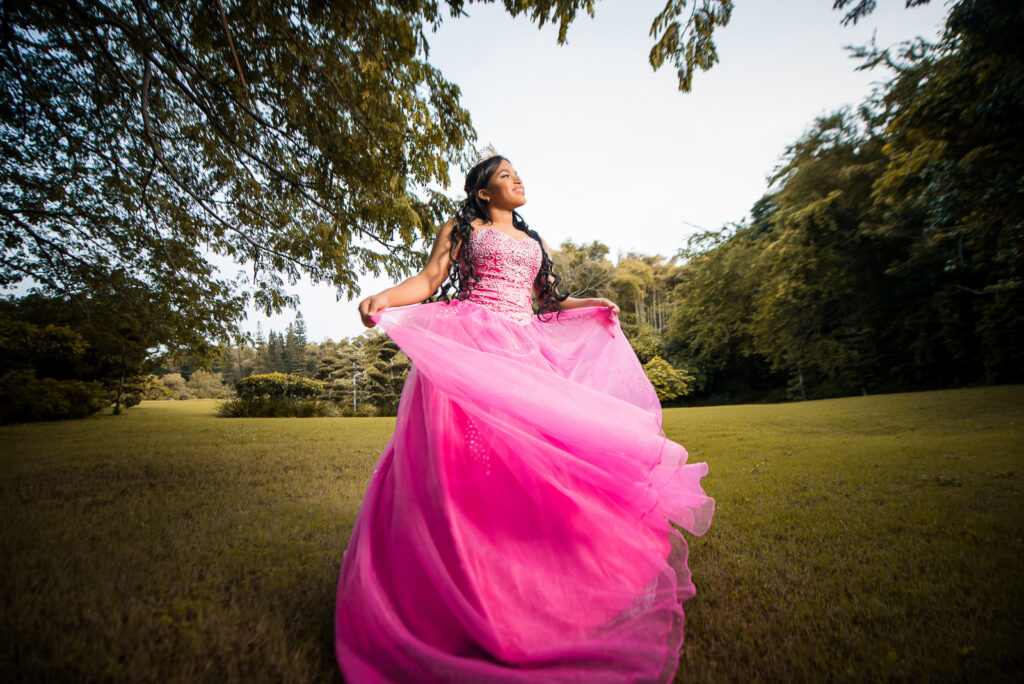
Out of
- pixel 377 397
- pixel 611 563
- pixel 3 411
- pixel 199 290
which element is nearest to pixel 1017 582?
pixel 611 563

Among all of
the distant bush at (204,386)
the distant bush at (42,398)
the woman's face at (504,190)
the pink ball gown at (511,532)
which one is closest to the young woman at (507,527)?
the pink ball gown at (511,532)

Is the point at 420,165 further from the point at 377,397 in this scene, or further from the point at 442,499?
the point at 377,397

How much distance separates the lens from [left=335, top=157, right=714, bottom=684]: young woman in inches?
59.2

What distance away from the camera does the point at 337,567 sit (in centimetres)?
239

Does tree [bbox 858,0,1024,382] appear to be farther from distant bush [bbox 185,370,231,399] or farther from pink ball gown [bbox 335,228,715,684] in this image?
distant bush [bbox 185,370,231,399]

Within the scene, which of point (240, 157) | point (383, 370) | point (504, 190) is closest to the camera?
point (504, 190)

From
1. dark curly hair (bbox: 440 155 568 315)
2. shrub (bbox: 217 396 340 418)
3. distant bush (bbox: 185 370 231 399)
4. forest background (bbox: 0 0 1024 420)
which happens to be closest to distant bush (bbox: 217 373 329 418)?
shrub (bbox: 217 396 340 418)

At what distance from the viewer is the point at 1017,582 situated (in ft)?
6.89

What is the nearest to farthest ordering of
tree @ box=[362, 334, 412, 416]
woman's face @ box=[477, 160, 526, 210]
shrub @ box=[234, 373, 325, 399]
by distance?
woman's face @ box=[477, 160, 526, 210] < shrub @ box=[234, 373, 325, 399] < tree @ box=[362, 334, 412, 416]

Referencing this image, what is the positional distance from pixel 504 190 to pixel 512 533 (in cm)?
202

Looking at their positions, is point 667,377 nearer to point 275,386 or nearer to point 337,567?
point 275,386

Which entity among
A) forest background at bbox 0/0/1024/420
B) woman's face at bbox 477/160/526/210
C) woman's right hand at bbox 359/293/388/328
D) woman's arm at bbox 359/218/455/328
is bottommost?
woman's right hand at bbox 359/293/388/328

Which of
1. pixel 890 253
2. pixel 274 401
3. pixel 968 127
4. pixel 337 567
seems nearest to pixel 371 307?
pixel 337 567

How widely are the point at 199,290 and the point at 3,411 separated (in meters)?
6.83
